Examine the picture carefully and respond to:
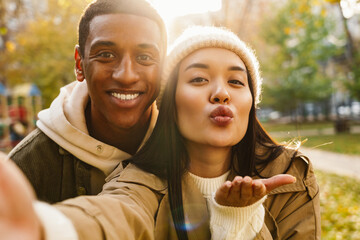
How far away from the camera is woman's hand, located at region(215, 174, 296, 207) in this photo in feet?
5.71

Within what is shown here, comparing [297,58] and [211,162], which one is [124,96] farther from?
[297,58]

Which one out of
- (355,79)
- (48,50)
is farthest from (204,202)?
(355,79)

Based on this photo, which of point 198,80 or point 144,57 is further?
point 144,57

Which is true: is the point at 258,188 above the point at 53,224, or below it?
below

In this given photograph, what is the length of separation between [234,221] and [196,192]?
1.41 ft

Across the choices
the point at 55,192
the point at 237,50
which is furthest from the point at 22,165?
the point at 237,50

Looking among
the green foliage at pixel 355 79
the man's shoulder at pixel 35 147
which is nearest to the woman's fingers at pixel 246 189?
the man's shoulder at pixel 35 147

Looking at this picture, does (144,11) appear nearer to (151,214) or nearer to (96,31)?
(96,31)

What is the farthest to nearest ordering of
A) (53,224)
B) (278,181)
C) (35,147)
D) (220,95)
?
(35,147) < (220,95) < (278,181) < (53,224)

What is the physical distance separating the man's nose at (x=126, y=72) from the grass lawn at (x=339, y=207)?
4.16 metres

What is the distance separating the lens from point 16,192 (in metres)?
0.93

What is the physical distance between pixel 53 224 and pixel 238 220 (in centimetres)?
115

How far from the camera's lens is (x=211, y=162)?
245cm

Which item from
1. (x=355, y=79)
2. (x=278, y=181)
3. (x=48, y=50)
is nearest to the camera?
(x=278, y=181)
